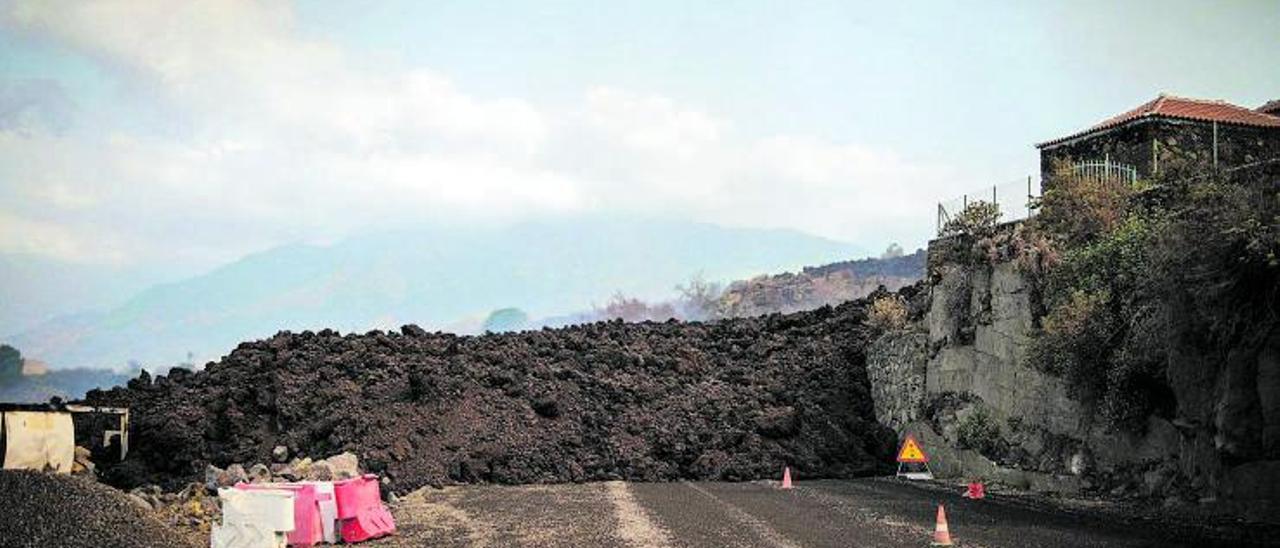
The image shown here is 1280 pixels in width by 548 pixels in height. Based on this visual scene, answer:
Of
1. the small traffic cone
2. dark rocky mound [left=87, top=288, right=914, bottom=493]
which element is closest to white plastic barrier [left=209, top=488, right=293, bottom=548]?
dark rocky mound [left=87, top=288, right=914, bottom=493]

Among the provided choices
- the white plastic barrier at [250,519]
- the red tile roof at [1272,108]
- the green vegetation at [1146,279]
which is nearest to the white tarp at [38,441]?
the white plastic barrier at [250,519]

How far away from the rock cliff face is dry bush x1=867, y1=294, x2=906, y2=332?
735mm

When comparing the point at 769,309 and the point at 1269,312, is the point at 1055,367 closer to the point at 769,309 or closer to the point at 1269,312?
the point at 1269,312

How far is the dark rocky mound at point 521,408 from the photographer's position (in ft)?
100

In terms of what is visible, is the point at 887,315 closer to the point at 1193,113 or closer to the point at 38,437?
the point at 1193,113

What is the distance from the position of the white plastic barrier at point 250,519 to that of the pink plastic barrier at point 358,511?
1692mm

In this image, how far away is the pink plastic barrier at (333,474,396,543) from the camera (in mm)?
18188

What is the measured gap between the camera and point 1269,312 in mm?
18234

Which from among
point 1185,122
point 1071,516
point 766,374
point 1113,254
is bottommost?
point 1071,516

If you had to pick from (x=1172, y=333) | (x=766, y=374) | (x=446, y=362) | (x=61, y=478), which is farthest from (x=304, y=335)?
(x=1172, y=333)

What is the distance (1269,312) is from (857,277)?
83879mm

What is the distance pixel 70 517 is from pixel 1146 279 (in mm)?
18711

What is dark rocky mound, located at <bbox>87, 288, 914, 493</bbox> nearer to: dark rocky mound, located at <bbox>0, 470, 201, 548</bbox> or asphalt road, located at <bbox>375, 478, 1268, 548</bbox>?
asphalt road, located at <bbox>375, 478, 1268, 548</bbox>

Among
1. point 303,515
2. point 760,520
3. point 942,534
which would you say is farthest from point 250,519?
point 942,534
